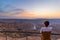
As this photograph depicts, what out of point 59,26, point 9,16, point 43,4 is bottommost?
point 59,26

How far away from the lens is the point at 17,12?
22.2ft

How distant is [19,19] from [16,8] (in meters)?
0.53

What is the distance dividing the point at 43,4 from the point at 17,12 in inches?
48.3

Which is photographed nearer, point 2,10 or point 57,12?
point 57,12

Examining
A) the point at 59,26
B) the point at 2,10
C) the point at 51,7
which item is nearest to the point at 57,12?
the point at 51,7

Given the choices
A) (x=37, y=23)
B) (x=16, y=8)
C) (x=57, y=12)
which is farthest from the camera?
(x=37, y=23)

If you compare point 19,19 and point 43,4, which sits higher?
point 43,4

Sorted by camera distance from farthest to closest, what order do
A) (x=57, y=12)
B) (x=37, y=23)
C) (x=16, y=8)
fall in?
1. (x=37, y=23)
2. (x=16, y=8)
3. (x=57, y=12)

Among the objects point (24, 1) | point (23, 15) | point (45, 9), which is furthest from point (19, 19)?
point (45, 9)

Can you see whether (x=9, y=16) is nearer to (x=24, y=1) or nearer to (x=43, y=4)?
(x=24, y=1)

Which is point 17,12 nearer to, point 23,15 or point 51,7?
point 23,15

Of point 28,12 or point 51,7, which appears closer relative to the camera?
point 51,7

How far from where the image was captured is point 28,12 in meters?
6.87

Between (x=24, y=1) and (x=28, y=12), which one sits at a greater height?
(x=24, y=1)
